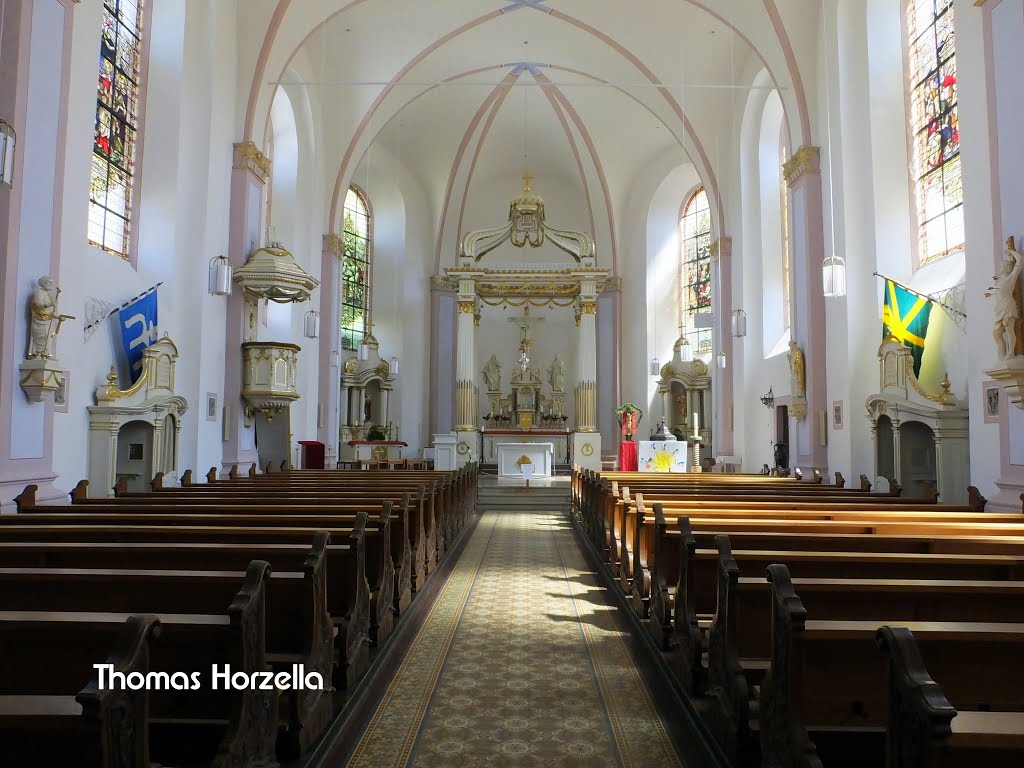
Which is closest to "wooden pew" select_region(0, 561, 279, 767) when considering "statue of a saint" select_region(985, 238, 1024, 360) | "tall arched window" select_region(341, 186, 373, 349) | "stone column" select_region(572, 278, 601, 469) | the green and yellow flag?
"statue of a saint" select_region(985, 238, 1024, 360)

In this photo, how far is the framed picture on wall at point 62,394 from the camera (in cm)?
719

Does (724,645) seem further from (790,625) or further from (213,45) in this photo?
(213,45)

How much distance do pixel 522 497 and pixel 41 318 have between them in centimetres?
934

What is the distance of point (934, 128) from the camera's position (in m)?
10.0

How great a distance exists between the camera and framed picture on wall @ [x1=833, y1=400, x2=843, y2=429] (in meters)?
10.7

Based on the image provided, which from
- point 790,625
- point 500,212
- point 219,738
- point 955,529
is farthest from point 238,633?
point 500,212

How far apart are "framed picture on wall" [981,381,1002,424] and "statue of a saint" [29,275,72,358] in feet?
28.5

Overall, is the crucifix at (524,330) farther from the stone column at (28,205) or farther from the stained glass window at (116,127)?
the stone column at (28,205)

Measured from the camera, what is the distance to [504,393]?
72.2 ft

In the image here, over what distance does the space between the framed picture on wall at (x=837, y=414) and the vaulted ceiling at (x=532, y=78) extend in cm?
417

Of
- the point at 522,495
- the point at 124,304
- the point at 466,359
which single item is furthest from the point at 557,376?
the point at 124,304

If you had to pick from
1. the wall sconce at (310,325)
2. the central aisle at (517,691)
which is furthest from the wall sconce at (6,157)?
the wall sconce at (310,325)

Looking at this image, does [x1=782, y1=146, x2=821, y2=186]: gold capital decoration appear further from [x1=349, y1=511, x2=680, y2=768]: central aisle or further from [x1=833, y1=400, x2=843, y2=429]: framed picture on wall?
[x1=349, y1=511, x2=680, y2=768]: central aisle

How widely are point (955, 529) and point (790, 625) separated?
123 inches
